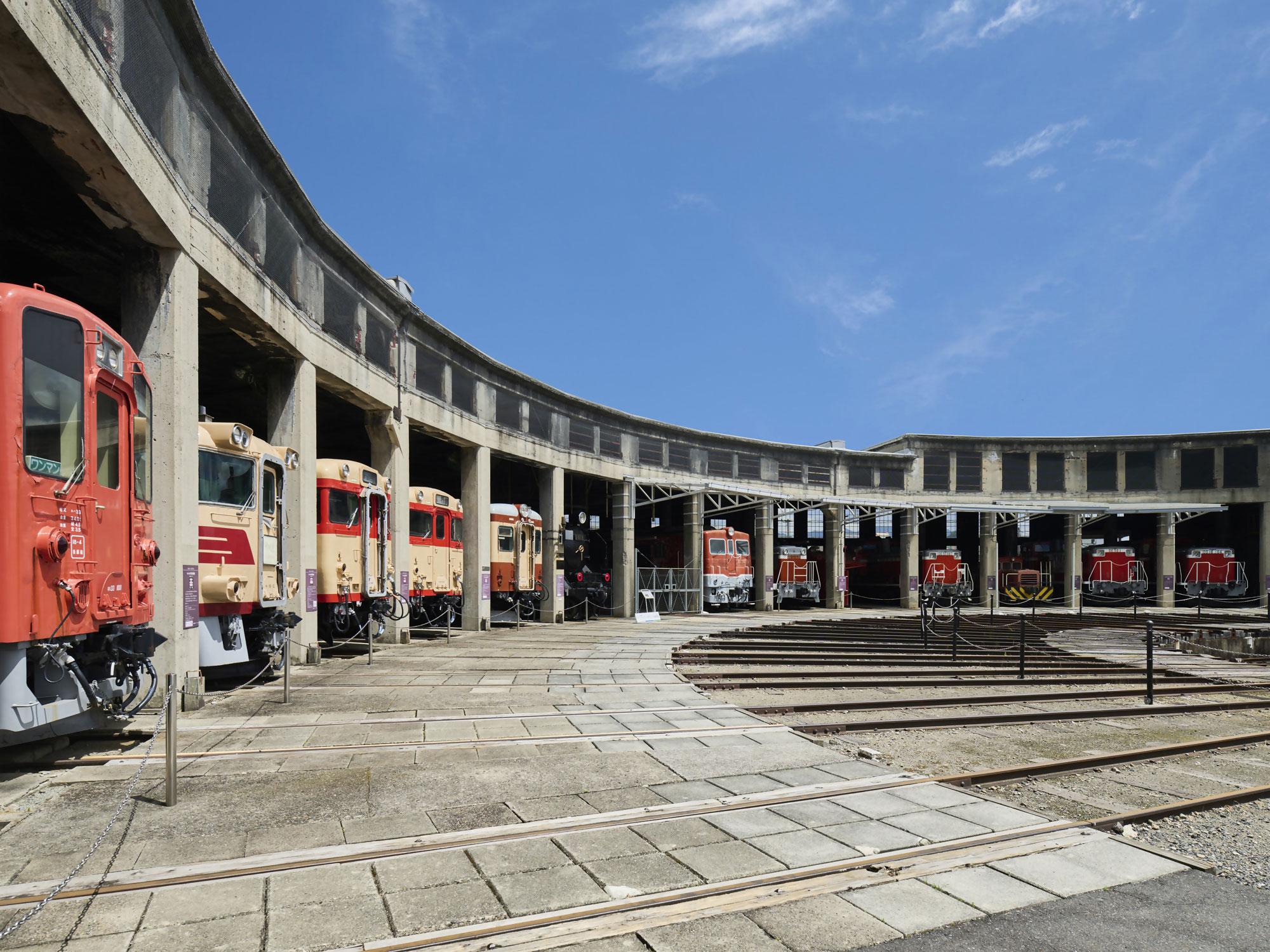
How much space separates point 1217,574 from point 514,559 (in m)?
36.1

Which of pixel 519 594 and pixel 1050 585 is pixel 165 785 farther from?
pixel 1050 585

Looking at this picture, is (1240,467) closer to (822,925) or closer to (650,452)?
(650,452)

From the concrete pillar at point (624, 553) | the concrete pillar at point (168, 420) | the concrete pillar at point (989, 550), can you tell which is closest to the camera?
the concrete pillar at point (168, 420)

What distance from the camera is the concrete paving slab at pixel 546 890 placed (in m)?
4.17

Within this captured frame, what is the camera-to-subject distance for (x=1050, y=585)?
4056cm

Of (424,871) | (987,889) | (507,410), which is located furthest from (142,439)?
(507,410)

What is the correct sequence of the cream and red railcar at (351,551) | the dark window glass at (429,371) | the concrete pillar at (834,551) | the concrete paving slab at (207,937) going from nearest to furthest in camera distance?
the concrete paving slab at (207,937)
the cream and red railcar at (351,551)
the dark window glass at (429,371)
the concrete pillar at (834,551)

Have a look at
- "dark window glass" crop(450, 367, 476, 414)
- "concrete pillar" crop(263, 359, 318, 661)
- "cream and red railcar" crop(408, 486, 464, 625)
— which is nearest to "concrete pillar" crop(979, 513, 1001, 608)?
"cream and red railcar" crop(408, 486, 464, 625)

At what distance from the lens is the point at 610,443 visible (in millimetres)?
30250

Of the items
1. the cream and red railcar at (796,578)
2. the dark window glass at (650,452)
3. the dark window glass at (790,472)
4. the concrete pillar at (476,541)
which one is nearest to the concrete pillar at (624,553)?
the dark window glass at (650,452)

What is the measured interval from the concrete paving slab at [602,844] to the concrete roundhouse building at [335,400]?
6.82 meters

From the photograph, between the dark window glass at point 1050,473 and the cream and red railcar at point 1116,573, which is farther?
the dark window glass at point 1050,473

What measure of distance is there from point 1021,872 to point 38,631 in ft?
22.7

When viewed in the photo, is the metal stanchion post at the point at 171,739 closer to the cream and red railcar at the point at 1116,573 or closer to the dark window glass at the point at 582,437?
the dark window glass at the point at 582,437
